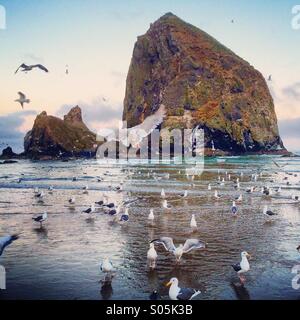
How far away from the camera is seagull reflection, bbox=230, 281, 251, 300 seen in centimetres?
845

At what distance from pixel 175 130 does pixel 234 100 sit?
30.3 metres

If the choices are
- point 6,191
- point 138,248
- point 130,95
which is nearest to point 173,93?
point 130,95

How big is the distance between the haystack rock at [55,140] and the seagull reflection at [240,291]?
83710mm

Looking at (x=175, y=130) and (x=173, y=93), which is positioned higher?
(x=173, y=93)

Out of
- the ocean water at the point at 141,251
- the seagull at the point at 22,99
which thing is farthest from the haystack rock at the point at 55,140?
the seagull at the point at 22,99

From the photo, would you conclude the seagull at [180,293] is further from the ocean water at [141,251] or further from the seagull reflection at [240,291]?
the seagull reflection at [240,291]

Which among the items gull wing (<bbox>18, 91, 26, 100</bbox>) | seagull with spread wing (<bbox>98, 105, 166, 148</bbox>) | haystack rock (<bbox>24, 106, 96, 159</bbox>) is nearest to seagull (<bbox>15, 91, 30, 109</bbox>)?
gull wing (<bbox>18, 91, 26, 100</bbox>)

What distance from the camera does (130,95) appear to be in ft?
491

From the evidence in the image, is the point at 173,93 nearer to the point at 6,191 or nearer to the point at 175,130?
the point at 175,130

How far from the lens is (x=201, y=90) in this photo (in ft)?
404

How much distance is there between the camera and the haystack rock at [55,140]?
94.8m

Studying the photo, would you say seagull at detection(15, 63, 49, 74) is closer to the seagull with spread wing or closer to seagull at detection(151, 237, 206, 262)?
seagull at detection(151, 237, 206, 262)
